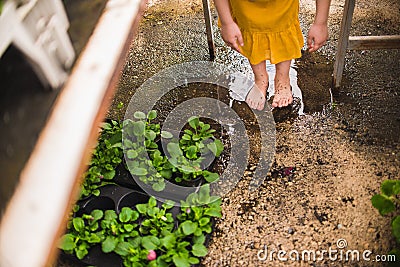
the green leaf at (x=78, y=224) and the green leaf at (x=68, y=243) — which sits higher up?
the green leaf at (x=78, y=224)

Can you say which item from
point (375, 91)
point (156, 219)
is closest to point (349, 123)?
point (375, 91)

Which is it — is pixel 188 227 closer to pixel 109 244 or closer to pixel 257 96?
pixel 109 244

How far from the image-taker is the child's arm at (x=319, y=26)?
5.12ft

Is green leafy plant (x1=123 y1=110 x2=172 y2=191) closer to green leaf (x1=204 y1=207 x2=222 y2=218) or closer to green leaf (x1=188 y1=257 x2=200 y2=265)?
green leaf (x1=204 y1=207 x2=222 y2=218)

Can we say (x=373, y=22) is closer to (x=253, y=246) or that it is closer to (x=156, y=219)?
(x=253, y=246)

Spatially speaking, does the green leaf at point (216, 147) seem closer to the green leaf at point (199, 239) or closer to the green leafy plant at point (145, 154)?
the green leafy plant at point (145, 154)

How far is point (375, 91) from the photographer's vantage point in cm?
188

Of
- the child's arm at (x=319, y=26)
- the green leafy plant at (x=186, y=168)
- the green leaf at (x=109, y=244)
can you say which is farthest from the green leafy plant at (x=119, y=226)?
the child's arm at (x=319, y=26)

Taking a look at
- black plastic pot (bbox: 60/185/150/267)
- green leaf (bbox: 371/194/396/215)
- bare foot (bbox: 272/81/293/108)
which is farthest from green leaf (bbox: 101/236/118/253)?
bare foot (bbox: 272/81/293/108)

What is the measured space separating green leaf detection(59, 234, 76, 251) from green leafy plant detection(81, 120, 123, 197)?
0.17 meters

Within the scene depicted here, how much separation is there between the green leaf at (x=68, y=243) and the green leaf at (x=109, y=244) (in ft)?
0.31

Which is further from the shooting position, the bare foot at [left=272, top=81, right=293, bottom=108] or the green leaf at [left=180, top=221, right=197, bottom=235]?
the bare foot at [left=272, top=81, right=293, bottom=108]

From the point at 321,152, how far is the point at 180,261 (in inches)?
28.5

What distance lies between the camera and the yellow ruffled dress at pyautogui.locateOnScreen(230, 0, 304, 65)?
5.10 ft
